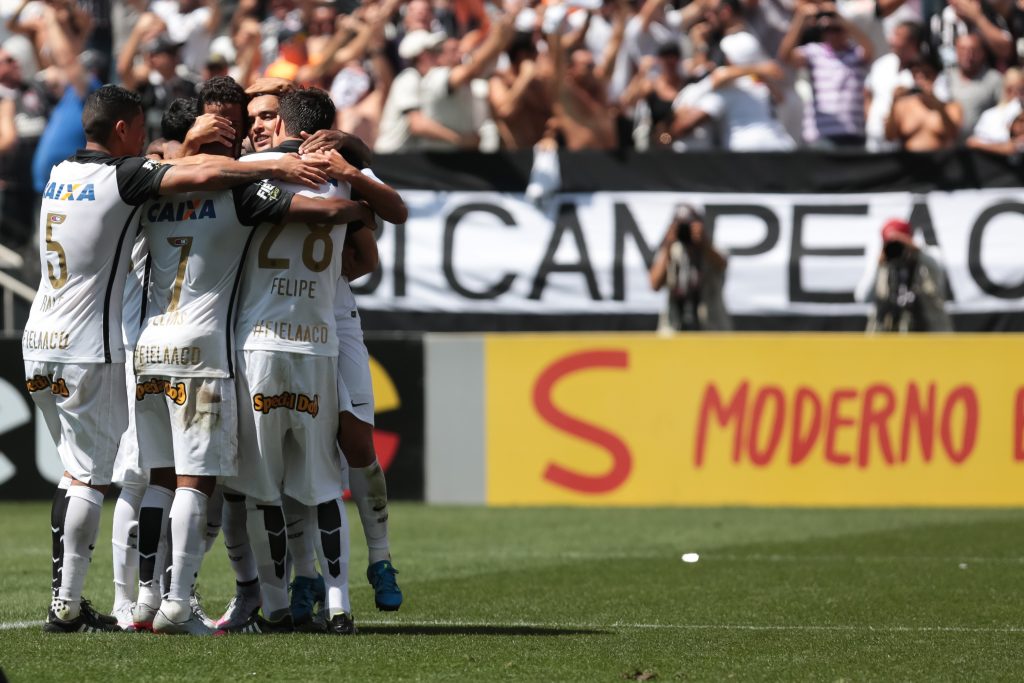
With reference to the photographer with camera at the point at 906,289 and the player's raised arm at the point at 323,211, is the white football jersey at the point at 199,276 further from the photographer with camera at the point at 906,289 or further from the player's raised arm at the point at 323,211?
the photographer with camera at the point at 906,289

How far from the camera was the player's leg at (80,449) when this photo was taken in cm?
740

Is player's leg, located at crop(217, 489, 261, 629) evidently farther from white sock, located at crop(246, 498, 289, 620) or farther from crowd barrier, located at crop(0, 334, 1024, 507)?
crowd barrier, located at crop(0, 334, 1024, 507)

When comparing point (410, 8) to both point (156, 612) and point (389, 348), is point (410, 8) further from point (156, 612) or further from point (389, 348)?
point (156, 612)

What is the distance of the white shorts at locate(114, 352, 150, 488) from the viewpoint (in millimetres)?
7539

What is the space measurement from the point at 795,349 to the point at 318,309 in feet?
25.4

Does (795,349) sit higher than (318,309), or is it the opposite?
(318,309)

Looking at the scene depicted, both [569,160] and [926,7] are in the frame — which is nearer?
[569,160]

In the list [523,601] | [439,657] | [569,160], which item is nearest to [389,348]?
[569,160]

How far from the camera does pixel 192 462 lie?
7188 millimetres

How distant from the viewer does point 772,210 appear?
15500 millimetres

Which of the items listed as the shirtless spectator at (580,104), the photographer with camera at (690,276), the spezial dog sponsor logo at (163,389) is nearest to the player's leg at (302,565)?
the spezial dog sponsor logo at (163,389)

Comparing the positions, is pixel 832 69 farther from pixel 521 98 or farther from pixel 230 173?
pixel 230 173

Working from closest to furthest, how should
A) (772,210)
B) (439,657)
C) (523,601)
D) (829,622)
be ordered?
(439,657) < (829,622) < (523,601) < (772,210)

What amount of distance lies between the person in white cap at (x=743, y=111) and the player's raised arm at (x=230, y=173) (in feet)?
30.5
